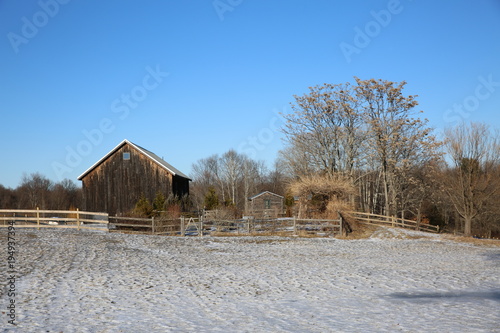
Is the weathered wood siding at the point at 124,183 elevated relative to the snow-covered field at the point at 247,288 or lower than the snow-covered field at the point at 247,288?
elevated

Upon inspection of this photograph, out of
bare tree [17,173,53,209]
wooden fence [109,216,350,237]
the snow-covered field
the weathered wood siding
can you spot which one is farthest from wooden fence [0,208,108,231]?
bare tree [17,173,53,209]

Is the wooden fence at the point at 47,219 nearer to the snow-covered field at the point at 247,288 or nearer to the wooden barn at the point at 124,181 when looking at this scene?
the snow-covered field at the point at 247,288

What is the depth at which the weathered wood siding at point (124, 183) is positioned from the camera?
39.9m

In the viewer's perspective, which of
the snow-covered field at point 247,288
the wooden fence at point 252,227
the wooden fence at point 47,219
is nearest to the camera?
the snow-covered field at point 247,288

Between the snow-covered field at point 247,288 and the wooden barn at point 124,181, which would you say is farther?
the wooden barn at point 124,181

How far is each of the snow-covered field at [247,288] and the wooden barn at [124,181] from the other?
1692 cm

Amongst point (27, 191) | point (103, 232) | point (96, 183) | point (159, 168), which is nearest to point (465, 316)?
point (103, 232)

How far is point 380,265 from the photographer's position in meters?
17.2

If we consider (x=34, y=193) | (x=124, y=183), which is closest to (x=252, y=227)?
(x=124, y=183)

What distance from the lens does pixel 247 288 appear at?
12867 mm

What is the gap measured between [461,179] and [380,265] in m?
16.6

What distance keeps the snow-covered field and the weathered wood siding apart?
16.9 metres

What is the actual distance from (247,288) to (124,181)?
29.6 metres

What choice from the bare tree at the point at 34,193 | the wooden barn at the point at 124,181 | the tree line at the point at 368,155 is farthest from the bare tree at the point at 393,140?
the bare tree at the point at 34,193
